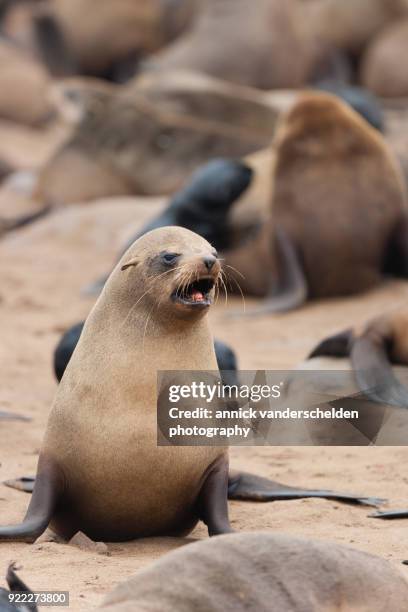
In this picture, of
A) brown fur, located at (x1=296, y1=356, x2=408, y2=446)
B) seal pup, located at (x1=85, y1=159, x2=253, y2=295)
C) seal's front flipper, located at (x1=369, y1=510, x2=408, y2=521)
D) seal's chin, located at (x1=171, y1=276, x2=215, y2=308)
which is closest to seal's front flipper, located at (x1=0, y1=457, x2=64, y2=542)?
seal's chin, located at (x1=171, y1=276, x2=215, y2=308)

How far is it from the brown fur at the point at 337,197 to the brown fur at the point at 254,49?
27.4 ft

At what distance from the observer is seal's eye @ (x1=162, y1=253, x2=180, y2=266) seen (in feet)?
13.3

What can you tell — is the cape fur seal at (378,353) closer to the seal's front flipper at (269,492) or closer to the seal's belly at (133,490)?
the seal's front flipper at (269,492)

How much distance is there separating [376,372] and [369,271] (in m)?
3.15

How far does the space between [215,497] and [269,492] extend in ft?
1.41

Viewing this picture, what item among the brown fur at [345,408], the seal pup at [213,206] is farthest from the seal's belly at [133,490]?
the seal pup at [213,206]

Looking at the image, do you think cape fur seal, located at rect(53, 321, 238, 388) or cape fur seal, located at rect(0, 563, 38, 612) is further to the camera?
cape fur seal, located at rect(53, 321, 238, 388)

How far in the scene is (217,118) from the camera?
12.4 m

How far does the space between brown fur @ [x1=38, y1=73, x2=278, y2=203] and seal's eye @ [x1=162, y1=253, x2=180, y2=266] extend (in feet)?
25.8

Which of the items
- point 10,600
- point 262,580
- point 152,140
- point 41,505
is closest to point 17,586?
point 10,600

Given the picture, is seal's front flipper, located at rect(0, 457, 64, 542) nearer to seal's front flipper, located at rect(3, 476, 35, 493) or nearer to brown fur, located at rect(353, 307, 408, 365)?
seal's front flipper, located at rect(3, 476, 35, 493)

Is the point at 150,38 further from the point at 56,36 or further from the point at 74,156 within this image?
the point at 74,156

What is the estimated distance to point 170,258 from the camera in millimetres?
4055

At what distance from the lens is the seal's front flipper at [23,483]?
4422 millimetres
